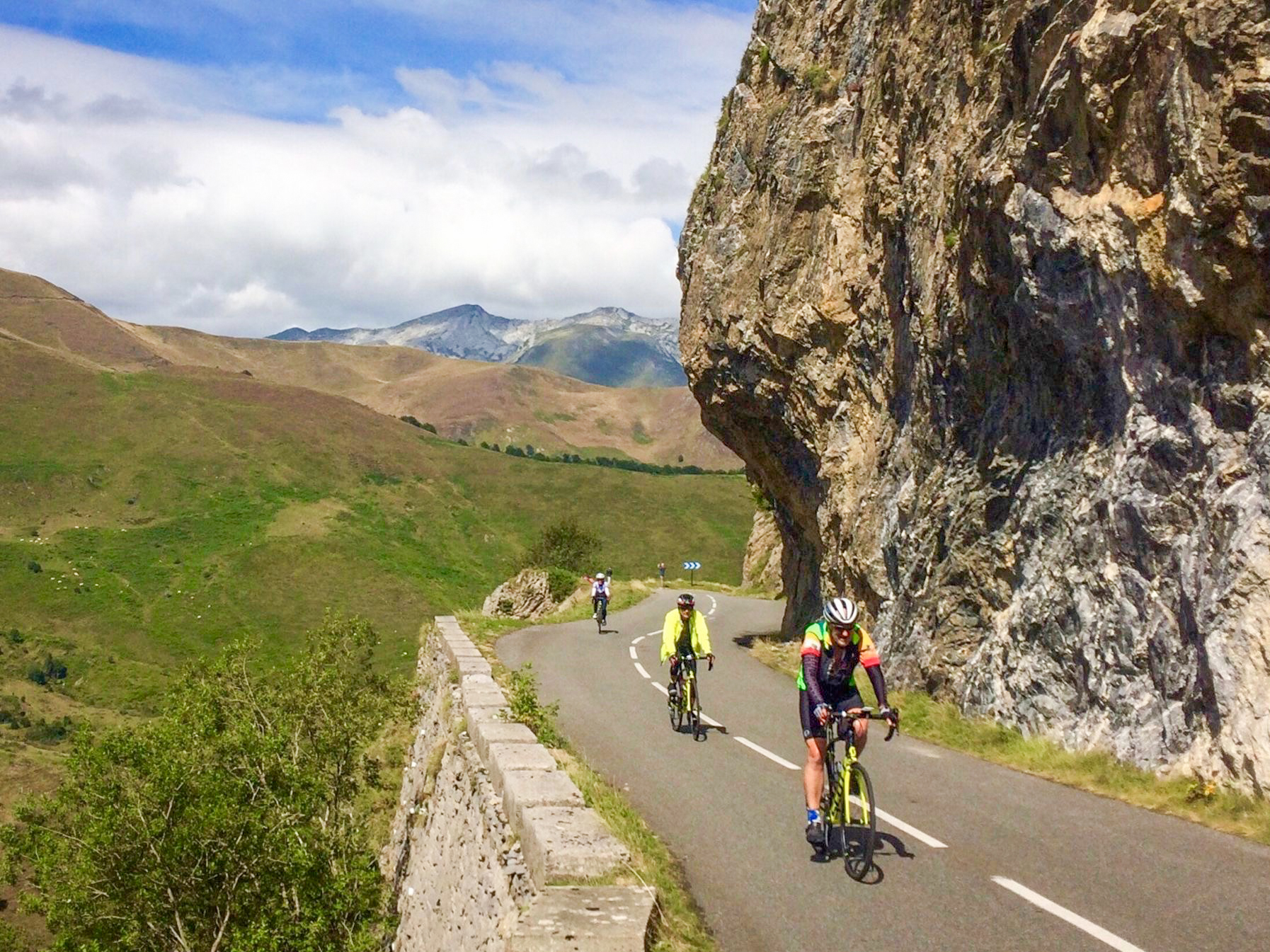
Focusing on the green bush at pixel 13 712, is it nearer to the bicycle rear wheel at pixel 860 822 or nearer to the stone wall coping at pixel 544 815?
the stone wall coping at pixel 544 815

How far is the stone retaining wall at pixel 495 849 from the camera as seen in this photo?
17.2 feet

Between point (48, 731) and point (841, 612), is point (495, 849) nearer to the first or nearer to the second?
point (841, 612)

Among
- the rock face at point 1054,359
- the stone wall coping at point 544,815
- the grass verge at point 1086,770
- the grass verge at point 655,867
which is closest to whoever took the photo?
the grass verge at point 655,867

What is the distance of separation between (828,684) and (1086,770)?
12.1ft

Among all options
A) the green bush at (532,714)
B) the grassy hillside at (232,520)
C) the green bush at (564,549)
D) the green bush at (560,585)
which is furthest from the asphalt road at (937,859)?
the green bush at (564,549)

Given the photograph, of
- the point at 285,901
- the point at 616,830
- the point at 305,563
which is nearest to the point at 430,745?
the point at 285,901

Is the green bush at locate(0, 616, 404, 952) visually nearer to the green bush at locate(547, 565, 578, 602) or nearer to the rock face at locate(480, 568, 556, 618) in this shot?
the rock face at locate(480, 568, 556, 618)

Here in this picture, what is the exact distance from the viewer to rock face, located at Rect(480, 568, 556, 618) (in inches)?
1447

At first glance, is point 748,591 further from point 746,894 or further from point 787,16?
point 746,894

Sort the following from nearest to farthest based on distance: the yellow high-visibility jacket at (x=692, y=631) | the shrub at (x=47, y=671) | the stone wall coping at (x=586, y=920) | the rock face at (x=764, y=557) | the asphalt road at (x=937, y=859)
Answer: the stone wall coping at (x=586, y=920)
the asphalt road at (x=937, y=859)
the yellow high-visibility jacket at (x=692, y=631)
the rock face at (x=764, y=557)
the shrub at (x=47, y=671)

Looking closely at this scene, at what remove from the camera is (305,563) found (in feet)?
→ 337

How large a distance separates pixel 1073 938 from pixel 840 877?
5.17ft

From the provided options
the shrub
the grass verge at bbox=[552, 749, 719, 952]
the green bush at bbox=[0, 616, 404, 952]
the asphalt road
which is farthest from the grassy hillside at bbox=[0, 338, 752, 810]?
the grass verge at bbox=[552, 749, 719, 952]

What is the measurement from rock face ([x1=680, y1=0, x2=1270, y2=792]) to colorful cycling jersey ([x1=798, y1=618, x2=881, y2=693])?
3.12 metres
